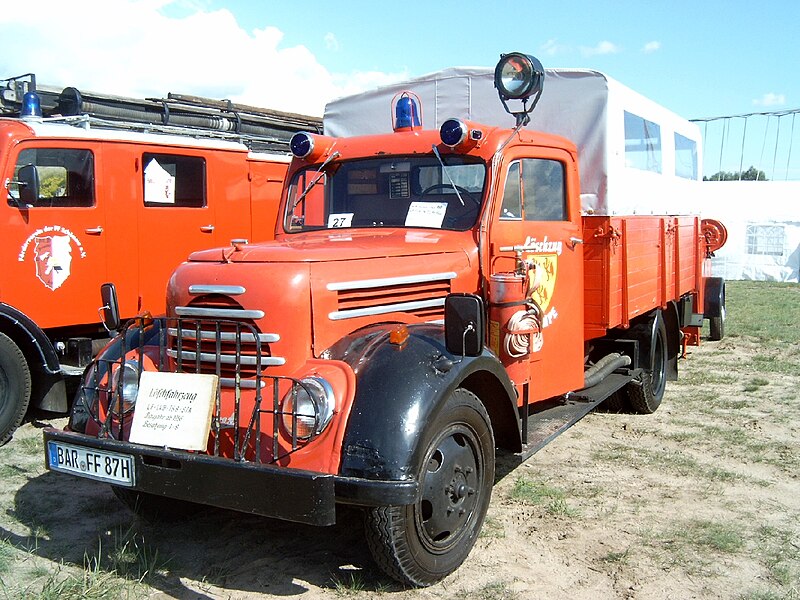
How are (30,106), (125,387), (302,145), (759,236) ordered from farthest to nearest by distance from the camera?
(759,236), (30,106), (302,145), (125,387)

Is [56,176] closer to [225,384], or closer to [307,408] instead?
[225,384]

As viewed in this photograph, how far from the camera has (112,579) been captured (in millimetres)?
3635

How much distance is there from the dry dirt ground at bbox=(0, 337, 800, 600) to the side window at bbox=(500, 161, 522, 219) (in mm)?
1690

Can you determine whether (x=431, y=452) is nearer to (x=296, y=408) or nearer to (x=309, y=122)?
(x=296, y=408)

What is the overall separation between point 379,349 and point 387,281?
1.63 feet

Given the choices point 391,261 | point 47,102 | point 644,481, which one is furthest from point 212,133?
point 644,481

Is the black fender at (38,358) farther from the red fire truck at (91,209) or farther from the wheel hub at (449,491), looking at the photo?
the wheel hub at (449,491)

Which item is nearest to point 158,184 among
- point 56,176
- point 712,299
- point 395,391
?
point 56,176

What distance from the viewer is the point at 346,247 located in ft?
13.3

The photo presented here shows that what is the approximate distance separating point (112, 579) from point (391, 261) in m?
1.97

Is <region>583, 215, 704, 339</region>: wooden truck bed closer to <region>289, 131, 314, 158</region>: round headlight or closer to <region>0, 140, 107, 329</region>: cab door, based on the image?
<region>289, 131, 314, 158</region>: round headlight

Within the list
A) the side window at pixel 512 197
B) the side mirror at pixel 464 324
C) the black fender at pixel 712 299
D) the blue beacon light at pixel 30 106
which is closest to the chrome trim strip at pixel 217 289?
the side mirror at pixel 464 324

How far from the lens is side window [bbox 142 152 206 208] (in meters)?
7.55

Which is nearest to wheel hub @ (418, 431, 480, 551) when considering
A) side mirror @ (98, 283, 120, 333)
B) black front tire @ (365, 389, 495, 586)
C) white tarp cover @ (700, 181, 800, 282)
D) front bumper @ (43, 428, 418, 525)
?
black front tire @ (365, 389, 495, 586)
